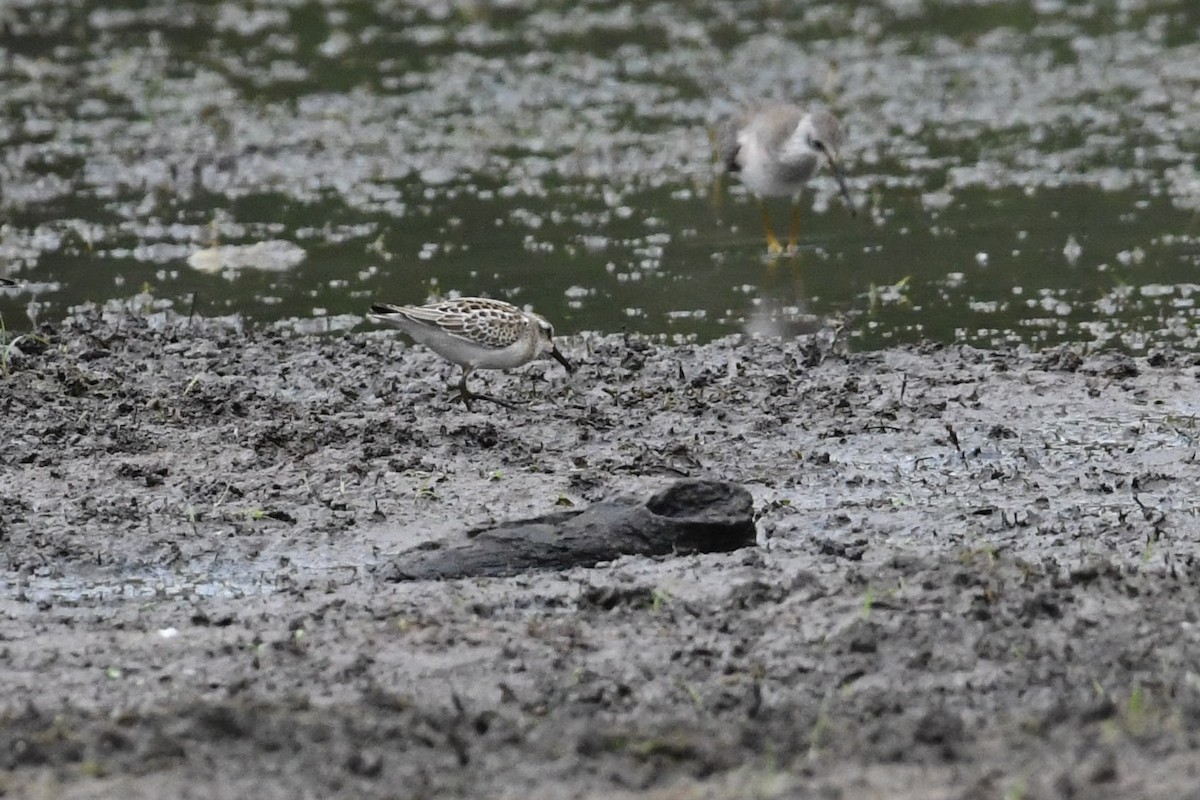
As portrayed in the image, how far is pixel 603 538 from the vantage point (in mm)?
7441

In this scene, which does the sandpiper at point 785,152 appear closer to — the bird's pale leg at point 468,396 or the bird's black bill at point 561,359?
the bird's black bill at point 561,359

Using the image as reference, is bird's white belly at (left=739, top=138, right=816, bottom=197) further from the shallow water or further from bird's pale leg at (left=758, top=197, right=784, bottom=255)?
the shallow water

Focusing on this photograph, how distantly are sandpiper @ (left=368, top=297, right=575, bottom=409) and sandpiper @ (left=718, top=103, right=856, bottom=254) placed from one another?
4.97 meters

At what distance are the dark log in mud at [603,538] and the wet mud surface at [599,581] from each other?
0.35ft

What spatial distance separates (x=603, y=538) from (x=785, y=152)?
7.65 m

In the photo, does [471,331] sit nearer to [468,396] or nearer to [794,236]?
[468,396]

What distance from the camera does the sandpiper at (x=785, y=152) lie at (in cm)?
1457

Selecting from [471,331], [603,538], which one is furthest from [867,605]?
[471,331]

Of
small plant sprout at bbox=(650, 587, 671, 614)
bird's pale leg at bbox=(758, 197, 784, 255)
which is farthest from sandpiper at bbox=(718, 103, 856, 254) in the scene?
small plant sprout at bbox=(650, 587, 671, 614)

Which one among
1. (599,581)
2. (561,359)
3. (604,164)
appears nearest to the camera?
(599,581)

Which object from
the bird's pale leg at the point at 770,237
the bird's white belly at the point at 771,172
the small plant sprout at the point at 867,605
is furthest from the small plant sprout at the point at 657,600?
the bird's white belly at the point at 771,172

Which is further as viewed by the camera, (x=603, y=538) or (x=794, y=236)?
(x=794, y=236)

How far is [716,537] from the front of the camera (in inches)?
292

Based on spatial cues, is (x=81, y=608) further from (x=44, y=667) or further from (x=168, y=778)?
(x=168, y=778)
